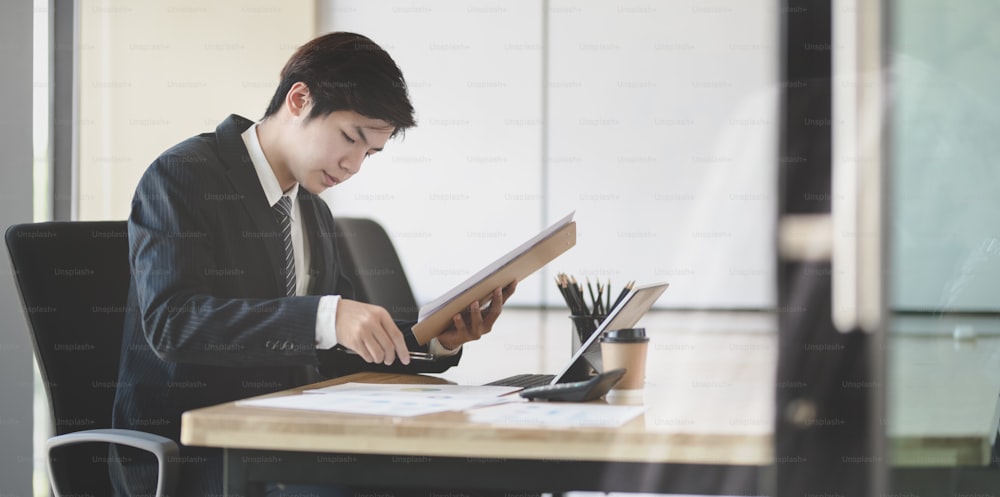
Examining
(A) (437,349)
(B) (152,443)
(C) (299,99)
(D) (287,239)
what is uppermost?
(C) (299,99)

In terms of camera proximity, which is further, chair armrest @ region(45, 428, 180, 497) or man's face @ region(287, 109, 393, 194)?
man's face @ region(287, 109, 393, 194)

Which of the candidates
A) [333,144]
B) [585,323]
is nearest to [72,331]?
[333,144]

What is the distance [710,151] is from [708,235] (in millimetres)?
327

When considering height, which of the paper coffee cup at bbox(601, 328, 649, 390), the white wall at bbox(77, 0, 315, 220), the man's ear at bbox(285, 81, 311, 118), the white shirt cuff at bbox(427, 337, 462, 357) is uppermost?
the white wall at bbox(77, 0, 315, 220)

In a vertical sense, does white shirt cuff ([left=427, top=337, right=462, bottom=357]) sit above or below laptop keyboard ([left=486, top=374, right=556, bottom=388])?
above

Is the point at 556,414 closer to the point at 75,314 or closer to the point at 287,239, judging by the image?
the point at 287,239

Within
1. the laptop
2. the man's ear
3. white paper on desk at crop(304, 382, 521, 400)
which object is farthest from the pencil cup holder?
the man's ear

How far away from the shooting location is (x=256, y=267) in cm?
171

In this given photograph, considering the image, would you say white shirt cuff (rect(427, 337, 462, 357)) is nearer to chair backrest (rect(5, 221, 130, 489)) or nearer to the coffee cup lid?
the coffee cup lid

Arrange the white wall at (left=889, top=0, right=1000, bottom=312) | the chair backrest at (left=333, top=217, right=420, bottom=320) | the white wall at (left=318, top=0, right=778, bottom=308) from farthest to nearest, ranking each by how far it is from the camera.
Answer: the white wall at (left=318, top=0, right=778, bottom=308), the chair backrest at (left=333, top=217, right=420, bottom=320), the white wall at (left=889, top=0, right=1000, bottom=312)

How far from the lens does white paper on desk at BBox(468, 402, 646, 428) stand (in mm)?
1026

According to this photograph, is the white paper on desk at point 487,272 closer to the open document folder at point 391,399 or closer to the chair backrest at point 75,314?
the open document folder at point 391,399

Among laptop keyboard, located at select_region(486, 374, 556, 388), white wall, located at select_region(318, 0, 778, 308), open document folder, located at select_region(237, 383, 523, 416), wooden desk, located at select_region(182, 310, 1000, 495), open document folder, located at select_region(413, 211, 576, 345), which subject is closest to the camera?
wooden desk, located at select_region(182, 310, 1000, 495)

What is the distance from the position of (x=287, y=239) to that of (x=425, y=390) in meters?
0.55
